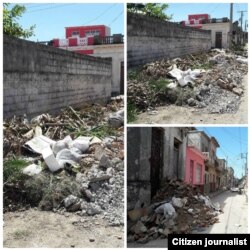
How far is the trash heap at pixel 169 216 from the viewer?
3.32 m

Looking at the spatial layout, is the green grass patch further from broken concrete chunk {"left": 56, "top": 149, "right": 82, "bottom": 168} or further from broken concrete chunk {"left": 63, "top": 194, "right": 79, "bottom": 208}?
broken concrete chunk {"left": 63, "top": 194, "right": 79, "bottom": 208}

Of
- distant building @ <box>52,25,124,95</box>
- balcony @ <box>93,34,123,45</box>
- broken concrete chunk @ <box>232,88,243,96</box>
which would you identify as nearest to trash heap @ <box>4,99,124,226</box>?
broken concrete chunk @ <box>232,88,243,96</box>

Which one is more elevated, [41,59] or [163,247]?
[41,59]

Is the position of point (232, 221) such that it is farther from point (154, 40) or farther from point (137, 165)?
point (154, 40)

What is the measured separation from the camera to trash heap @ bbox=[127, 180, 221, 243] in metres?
3.32

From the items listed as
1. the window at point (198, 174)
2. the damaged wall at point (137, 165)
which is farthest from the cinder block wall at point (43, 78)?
the window at point (198, 174)

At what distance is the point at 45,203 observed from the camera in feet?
11.6

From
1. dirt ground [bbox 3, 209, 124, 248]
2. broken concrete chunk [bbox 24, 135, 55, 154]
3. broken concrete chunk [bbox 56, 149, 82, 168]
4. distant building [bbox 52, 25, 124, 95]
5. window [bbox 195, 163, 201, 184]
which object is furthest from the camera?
distant building [bbox 52, 25, 124, 95]

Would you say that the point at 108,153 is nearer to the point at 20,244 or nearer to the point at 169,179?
the point at 169,179

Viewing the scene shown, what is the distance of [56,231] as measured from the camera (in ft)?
10.5

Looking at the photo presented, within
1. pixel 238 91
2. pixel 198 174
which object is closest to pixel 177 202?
pixel 238 91

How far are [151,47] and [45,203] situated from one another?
3.63 metres

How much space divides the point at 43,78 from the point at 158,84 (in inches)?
93.6

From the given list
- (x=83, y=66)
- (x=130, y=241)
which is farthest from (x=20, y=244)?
(x=83, y=66)
